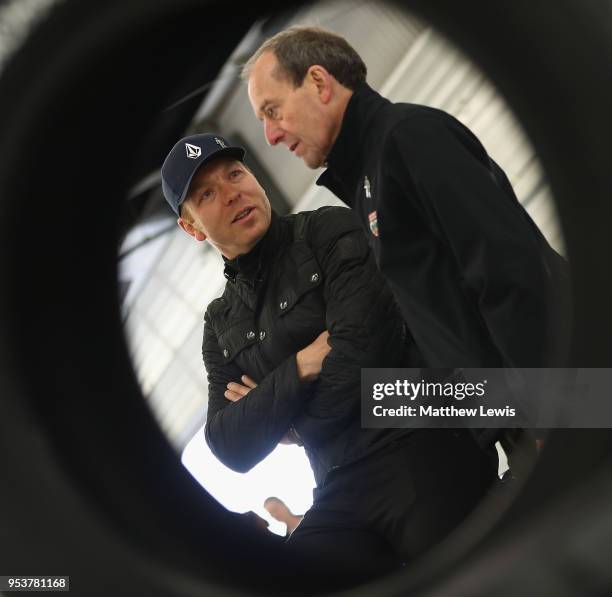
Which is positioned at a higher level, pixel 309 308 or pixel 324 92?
pixel 324 92

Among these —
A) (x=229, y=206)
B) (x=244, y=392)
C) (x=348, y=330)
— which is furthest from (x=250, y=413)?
(x=229, y=206)

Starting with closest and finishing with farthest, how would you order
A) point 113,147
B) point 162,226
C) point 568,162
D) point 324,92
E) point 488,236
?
1. point 568,162
2. point 113,147
3. point 488,236
4. point 324,92
5. point 162,226

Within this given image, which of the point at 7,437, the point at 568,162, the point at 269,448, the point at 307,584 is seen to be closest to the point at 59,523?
the point at 7,437

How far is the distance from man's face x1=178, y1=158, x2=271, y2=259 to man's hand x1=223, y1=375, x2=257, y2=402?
15cm

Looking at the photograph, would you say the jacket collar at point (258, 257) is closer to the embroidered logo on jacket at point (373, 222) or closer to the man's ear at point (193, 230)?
the man's ear at point (193, 230)

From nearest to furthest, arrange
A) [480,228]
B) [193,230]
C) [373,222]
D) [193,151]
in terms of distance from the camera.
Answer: [480,228] < [373,222] < [193,151] < [193,230]

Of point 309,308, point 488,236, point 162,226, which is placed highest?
point 488,236

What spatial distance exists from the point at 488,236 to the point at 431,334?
126 millimetres

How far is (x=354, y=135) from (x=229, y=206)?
244 millimetres

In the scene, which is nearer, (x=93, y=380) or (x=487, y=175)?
(x=93, y=380)

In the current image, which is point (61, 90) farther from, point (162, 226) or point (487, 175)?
point (162, 226)

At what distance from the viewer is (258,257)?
84 centimetres

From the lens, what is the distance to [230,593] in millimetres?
359

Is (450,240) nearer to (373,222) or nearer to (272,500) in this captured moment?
(373,222)
